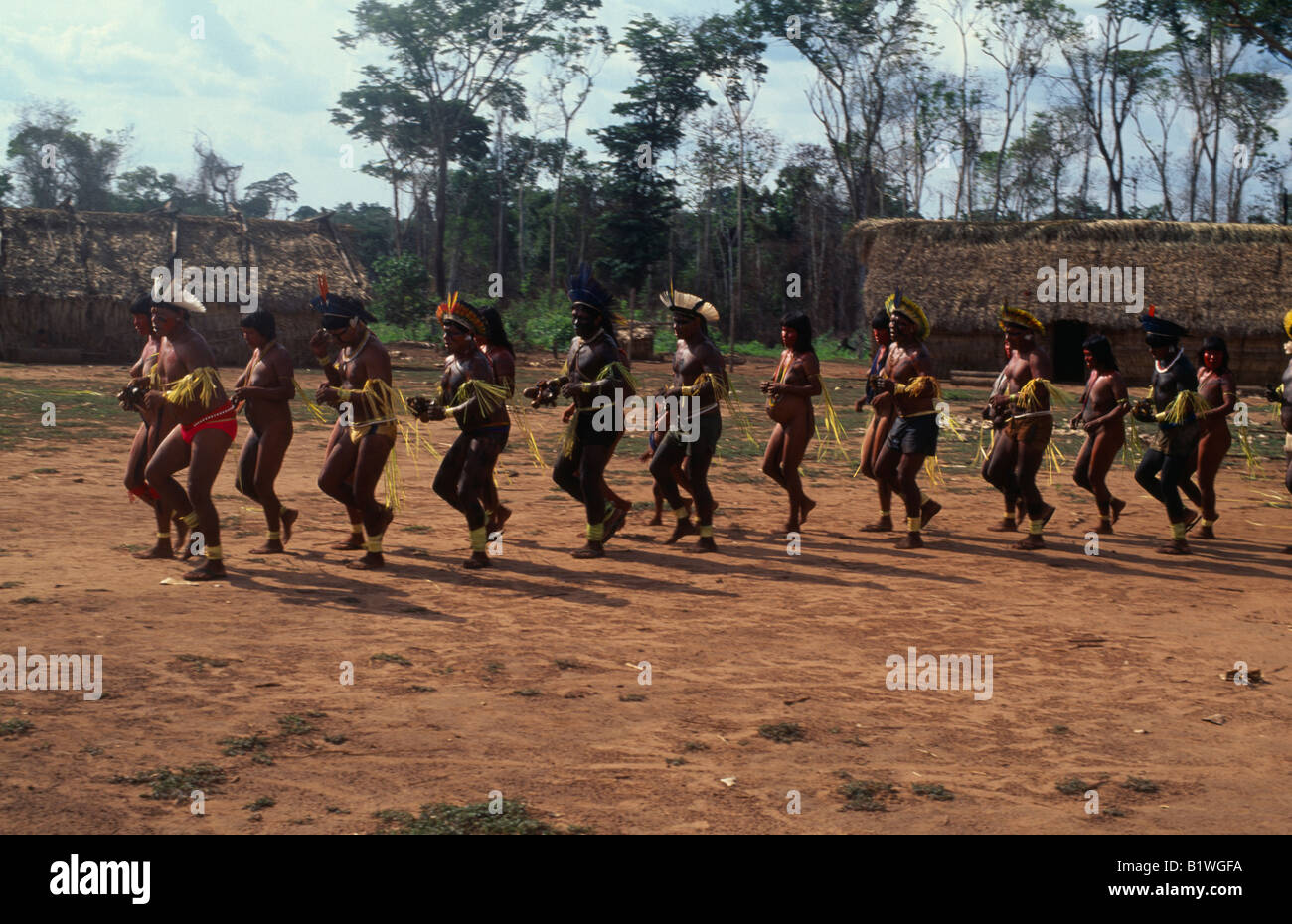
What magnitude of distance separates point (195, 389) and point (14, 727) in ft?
11.5

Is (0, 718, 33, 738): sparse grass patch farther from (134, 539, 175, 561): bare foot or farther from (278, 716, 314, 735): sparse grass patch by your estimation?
(134, 539, 175, 561): bare foot

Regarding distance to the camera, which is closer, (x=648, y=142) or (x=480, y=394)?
(x=480, y=394)

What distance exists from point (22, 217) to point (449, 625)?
2607 cm

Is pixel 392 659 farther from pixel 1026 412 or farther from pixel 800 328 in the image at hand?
pixel 1026 412

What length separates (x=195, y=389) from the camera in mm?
8281

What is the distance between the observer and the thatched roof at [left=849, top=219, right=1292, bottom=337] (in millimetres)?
28344

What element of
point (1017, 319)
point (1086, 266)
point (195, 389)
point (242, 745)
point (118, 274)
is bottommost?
point (242, 745)

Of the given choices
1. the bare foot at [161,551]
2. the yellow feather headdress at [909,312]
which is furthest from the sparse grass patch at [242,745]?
the yellow feather headdress at [909,312]

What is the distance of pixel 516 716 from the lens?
5727mm

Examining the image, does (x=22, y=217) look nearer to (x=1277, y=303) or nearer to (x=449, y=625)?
(x=449, y=625)

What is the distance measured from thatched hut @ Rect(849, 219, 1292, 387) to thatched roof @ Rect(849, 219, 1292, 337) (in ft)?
0.08

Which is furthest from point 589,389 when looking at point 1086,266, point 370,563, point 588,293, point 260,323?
point 1086,266

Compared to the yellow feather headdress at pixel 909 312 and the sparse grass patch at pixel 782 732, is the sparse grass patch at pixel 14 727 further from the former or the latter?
the yellow feather headdress at pixel 909 312

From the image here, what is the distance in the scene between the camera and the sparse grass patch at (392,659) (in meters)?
6.51
